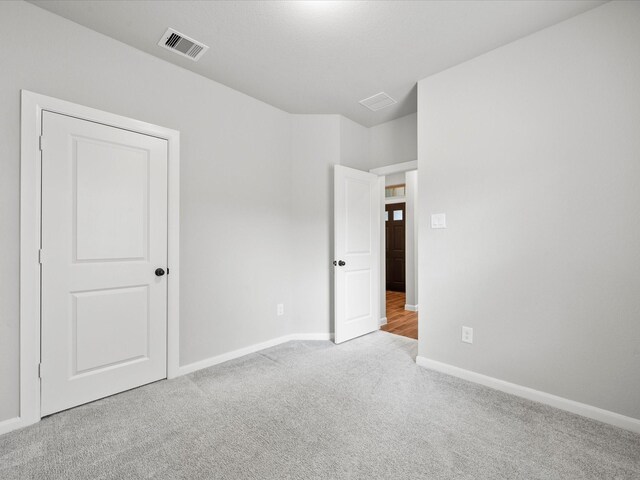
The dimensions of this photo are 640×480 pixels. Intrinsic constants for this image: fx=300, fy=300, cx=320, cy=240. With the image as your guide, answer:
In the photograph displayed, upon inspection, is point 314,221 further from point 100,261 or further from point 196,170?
point 100,261

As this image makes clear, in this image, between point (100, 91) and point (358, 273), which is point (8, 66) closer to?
point (100, 91)

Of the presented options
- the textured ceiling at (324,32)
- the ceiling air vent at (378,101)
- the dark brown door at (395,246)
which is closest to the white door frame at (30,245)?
the textured ceiling at (324,32)

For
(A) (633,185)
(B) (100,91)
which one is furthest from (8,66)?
(A) (633,185)

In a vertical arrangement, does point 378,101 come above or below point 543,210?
above

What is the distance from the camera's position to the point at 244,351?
121 inches

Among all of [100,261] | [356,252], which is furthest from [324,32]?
[100,261]

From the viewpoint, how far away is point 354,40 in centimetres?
229

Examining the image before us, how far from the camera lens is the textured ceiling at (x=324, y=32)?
1963 millimetres

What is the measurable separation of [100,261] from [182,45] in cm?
176

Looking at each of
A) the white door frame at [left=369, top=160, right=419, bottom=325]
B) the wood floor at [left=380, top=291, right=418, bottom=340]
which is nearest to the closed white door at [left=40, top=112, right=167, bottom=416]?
the white door frame at [left=369, top=160, right=419, bottom=325]

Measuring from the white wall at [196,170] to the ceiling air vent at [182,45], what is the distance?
9.6 inches

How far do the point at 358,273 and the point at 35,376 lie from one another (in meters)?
2.92

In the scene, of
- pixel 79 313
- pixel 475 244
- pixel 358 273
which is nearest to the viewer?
pixel 79 313

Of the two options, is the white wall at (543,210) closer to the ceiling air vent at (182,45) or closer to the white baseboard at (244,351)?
the white baseboard at (244,351)
